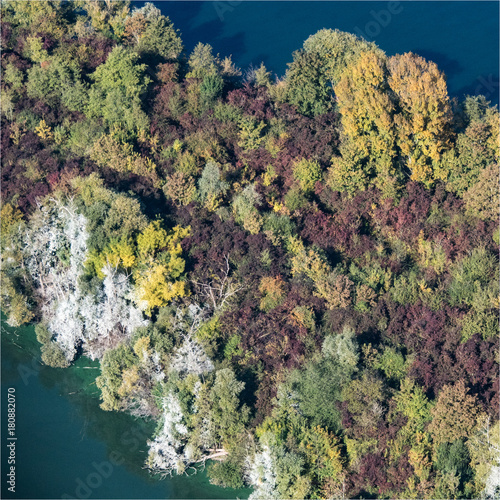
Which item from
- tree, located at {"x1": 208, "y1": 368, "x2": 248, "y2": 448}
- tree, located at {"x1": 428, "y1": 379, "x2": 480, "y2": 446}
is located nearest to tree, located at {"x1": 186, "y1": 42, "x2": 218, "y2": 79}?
tree, located at {"x1": 208, "y1": 368, "x2": 248, "y2": 448}

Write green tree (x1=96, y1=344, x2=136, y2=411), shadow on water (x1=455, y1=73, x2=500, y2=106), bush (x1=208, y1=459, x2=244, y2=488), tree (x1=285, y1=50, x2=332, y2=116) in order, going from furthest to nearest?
shadow on water (x1=455, y1=73, x2=500, y2=106) → tree (x1=285, y1=50, x2=332, y2=116) → green tree (x1=96, y1=344, x2=136, y2=411) → bush (x1=208, y1=459, x2=244, y2=488)

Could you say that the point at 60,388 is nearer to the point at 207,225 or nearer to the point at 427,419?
the point at 207,225

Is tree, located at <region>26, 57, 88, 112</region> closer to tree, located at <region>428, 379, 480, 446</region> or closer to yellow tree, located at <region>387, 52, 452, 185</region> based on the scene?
yellow tree, located at <region>387, 52, 452, 185</region>

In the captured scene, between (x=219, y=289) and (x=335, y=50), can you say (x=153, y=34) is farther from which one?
(x=219, y=289)

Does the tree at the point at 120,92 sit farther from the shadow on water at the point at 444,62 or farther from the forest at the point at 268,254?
the shadow on water at the point at 444,62

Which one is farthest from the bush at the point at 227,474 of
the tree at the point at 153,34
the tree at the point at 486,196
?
the tree at the point at 153,34

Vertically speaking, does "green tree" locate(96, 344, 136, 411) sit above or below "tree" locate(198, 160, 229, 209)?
below

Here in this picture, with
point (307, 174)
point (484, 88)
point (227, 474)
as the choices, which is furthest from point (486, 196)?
point (484, 88)
